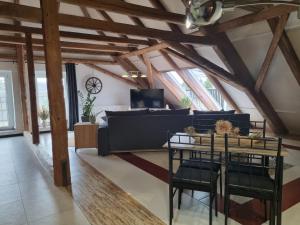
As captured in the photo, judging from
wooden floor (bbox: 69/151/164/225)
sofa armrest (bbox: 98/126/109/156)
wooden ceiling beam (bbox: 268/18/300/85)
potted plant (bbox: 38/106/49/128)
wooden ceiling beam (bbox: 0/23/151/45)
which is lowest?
wooden floor (bbox: 69/151/164/225)

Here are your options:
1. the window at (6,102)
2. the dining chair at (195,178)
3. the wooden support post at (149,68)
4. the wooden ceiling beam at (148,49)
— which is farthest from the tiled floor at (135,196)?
the window at (6,102)

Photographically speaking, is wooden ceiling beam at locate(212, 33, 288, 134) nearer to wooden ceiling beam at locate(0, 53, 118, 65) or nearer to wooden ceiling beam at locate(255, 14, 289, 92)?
wooden ceiling beam at locate(255, 14, 289, 92)

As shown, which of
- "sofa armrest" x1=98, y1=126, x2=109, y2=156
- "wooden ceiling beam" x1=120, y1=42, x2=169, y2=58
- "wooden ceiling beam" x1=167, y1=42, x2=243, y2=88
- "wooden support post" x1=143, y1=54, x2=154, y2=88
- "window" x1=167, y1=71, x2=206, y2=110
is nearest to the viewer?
"sofa armrest" x1=98, y1=126, x2=109, y2=156

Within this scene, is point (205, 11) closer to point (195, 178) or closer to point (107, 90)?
point (195, 178)

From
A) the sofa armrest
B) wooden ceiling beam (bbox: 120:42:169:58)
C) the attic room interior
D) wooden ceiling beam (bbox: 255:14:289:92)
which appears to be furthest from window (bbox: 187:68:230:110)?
the sofa armrest

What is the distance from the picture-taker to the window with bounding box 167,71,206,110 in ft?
28.3

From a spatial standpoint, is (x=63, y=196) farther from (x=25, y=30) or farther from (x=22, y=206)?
(x=25, y=30)

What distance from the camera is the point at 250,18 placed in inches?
175

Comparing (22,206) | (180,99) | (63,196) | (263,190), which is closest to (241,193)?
(263,190)

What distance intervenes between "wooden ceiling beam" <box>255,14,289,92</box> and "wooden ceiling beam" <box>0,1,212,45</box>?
1.20m

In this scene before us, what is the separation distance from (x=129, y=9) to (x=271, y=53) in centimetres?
280

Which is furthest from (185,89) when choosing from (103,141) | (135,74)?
(103,141)

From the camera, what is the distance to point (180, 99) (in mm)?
8922

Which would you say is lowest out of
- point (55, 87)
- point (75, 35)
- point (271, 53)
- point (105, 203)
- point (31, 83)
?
point (105, 203)
